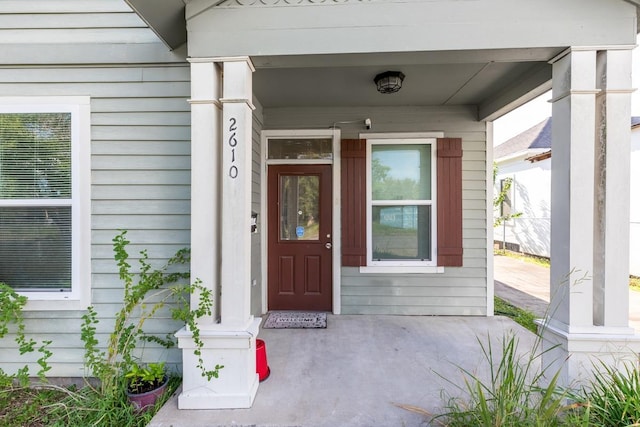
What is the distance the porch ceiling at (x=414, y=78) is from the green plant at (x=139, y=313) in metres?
1.56

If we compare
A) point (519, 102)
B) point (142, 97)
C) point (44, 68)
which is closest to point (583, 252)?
point (519, 102)

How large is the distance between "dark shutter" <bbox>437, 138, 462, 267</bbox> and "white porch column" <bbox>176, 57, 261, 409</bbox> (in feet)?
7.96

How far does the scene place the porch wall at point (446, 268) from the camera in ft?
11.4

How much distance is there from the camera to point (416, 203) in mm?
3543

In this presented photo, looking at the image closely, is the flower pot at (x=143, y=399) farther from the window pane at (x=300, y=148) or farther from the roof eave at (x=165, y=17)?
the window pane at (x=300, y=148)

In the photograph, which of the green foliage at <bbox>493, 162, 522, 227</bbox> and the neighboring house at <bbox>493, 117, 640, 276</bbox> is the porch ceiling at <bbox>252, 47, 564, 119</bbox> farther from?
the green foliage at <bbox>493, 162, 522, 227</bbox>

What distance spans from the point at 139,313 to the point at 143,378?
515 millimetres

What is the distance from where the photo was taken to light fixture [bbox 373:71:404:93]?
8.54 ft

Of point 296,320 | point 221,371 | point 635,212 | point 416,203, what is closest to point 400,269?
point 416,203

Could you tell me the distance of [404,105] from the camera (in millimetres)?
3475

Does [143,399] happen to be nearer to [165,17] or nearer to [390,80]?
[165,17]

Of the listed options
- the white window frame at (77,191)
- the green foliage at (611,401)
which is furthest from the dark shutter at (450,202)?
the white window frame at (77,191)

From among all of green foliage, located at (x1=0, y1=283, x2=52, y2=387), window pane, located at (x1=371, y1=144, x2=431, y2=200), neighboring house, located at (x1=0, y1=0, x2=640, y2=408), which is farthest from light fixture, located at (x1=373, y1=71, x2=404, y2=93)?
green foliage, located at (x1=0, y1=283, x2=52, y2=387)

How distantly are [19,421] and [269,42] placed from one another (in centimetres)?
283
